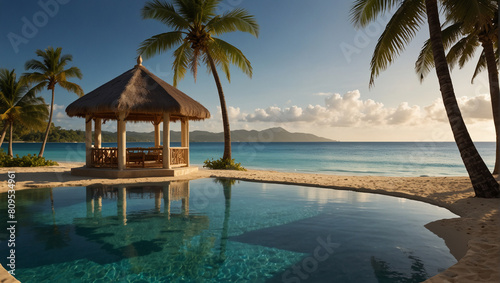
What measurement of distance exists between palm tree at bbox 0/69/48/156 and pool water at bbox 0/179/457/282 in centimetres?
1665

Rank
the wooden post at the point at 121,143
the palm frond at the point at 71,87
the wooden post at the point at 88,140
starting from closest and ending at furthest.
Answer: the wooden post at the point at 121,143
the wooden post at the point at 88,140
the palm frond at the point at 71,87

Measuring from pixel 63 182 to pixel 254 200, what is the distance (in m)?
7.75

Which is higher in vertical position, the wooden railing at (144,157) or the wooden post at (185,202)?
the wooden railing at (144,157)

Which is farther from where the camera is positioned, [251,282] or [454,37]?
[454,37]

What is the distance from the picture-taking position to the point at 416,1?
28.6 ft

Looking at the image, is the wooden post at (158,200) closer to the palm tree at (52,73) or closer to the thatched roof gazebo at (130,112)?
the thatched roof gazebo at (130,112)

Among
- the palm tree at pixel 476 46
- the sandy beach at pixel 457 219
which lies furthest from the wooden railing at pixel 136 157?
the palm tree at pixel 476 46

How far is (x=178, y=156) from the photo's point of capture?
14250 millimetres

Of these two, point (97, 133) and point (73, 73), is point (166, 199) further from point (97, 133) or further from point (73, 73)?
point (73, 73)

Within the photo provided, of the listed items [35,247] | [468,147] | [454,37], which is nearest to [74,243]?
[35,247]

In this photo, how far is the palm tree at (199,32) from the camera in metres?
15.3

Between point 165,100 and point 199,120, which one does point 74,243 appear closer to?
point 165,100

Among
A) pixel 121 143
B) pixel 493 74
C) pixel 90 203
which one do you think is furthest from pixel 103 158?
pixel 493 74

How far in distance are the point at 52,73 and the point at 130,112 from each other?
1408 centimetres
